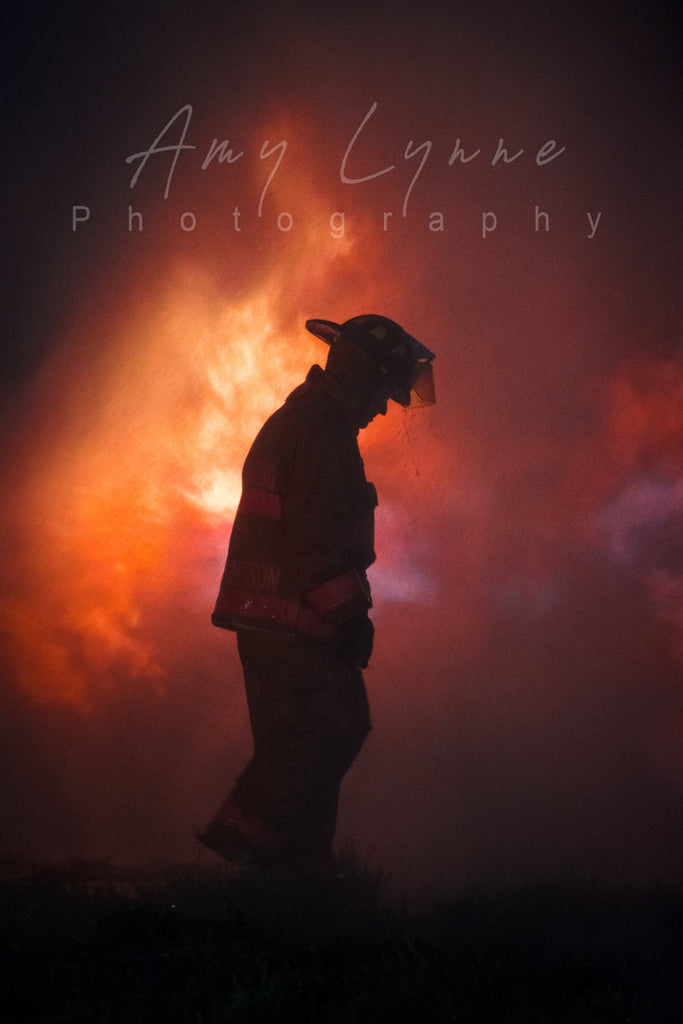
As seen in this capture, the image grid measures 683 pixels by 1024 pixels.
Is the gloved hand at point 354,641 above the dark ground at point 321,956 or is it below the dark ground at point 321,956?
above

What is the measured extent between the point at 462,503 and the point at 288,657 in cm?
403

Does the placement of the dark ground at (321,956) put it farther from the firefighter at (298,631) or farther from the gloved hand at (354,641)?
the gloved hand at (354,641)

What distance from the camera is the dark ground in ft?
7.56

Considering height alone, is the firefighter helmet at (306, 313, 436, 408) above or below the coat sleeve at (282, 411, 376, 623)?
above

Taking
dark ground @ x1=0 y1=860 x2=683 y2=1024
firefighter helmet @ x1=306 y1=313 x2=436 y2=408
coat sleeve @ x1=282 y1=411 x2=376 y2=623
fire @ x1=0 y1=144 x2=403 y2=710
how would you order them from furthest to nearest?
fire @ x1=0 y1=144 x2=403 y2=710 < firefighter helmet @ x1=306 y1=313 x2=436 y2=408 < coat sleeve @ x1=282 y1=411 x2=376 y2=623 < dark ground @ x1=0 y1=860 x2=683 y2=1024

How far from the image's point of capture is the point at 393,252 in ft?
25.4

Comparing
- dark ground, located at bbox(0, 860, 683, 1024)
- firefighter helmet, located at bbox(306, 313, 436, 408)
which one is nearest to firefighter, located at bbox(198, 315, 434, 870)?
dark ground, located at bbox(0, 860, 683, 1024)

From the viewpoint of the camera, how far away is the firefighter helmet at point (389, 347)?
4281 mm

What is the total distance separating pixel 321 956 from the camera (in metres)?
2.67

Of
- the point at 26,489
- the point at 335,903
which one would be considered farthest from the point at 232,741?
the point at 335,903

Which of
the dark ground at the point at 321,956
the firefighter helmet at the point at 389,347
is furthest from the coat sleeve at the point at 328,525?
the dark ground at the point at 321,956

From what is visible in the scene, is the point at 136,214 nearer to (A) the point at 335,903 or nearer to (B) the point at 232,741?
(B) the point at 232,741

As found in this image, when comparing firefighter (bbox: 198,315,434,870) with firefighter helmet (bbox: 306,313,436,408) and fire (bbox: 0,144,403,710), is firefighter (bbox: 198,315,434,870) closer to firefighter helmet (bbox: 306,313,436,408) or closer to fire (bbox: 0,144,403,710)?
firefighter helmet (bbox: 306,313,436,408)

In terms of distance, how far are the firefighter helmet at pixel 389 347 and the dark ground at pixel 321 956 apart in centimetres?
250
